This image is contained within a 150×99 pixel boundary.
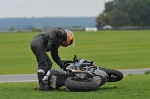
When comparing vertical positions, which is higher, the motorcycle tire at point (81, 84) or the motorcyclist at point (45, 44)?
the motorcyclist at point (45, 44)

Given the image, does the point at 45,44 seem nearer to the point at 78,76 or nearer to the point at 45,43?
the point at 45,43

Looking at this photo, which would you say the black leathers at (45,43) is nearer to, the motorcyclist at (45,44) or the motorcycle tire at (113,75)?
the motorcyclist at (45,44)

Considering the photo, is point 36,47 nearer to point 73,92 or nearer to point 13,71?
point 73,92

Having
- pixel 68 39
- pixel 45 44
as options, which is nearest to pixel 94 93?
pixel 68 39

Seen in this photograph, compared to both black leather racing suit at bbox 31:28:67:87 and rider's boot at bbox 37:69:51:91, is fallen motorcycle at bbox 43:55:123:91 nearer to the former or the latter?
rider's boot at bbox 37:69:51:91

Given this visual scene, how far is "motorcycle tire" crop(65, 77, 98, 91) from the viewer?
13.2 metres

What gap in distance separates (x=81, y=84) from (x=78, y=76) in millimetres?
293

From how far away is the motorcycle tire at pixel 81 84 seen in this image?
1322 centimetres

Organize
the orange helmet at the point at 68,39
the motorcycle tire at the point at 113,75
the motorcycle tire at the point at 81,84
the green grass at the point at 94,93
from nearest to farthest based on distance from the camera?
the green grass at the point at 94,93
the motorcycle tire at the point at 81,84
the orange helmet at the point at 68,39
the motorcycle tire at the point at 113,75

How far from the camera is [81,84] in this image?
43.4ft

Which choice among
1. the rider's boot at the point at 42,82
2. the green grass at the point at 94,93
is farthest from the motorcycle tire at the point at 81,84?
the rider's boot at the point at 42,82

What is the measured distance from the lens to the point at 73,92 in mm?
13195

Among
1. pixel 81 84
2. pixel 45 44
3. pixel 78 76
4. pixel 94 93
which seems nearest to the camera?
pixel 94 93

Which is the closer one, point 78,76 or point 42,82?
point 78,76
